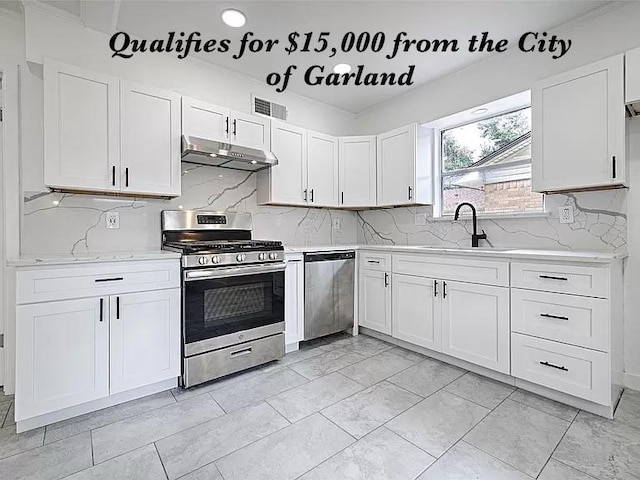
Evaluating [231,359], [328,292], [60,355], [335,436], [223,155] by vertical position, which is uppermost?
[223,155]

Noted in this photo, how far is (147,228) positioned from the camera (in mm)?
2664

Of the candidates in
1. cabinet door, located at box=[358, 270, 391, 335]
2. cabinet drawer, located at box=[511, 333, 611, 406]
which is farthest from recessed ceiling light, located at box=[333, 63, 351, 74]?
cabinet drawer, located at box=[511, 333, 611, 406]

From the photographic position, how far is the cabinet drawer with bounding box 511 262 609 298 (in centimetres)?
188

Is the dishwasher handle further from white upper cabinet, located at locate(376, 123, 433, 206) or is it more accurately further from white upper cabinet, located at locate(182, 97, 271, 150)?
white upper cabinet, located at locate(182, 97, 271, 150)

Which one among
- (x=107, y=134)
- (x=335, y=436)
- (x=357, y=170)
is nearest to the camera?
(x=335, y=436)

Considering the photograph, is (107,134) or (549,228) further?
(549,228)

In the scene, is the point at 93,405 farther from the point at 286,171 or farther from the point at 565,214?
the point at 565,214

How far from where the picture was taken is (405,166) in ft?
11.0

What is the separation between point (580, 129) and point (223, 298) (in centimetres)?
271

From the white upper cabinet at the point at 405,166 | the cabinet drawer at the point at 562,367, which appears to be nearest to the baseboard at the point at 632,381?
the cabinet drawer at the point at 562,367

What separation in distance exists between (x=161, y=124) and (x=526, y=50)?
2.92 m

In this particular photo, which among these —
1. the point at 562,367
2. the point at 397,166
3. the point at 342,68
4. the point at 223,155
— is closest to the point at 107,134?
the point at 223,155

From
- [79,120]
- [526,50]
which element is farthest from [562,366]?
[79,120]

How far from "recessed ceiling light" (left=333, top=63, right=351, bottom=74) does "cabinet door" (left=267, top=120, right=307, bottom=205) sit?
641mm
